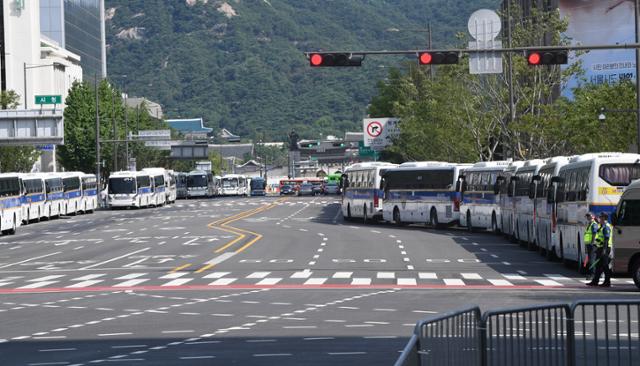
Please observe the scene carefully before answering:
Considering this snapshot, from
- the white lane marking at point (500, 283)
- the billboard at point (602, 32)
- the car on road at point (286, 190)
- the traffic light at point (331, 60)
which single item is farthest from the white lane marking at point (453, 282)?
the car on road at point (286, 190)

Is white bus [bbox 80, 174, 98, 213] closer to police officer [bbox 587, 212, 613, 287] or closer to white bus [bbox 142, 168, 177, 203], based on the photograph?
white bus [bbox 142, 168, 177, 203]

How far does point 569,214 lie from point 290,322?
15.0m

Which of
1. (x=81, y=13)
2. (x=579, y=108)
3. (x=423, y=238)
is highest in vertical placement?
(x=81, y=13)

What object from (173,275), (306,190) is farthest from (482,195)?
(306,190)

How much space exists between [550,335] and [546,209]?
92.7 feet

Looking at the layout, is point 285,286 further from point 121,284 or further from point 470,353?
point 470,353

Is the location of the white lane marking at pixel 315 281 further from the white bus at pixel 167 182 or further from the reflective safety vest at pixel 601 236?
the white bus at pixel 167 182

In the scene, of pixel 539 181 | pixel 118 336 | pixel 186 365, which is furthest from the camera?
pixel 539 181

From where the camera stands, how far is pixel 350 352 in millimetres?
16969

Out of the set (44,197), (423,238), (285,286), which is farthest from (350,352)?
(44,197)

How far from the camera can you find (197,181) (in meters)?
132

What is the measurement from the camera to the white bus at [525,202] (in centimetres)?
4303

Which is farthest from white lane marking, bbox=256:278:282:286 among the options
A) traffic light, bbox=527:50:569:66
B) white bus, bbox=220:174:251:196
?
white bus, bbox=220:174:251:196

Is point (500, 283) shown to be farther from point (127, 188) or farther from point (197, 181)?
point (197, 181)
